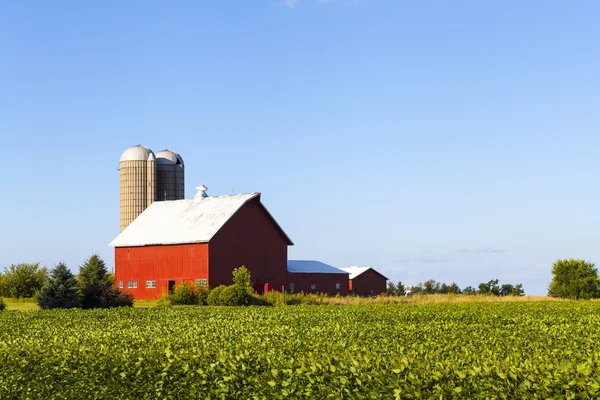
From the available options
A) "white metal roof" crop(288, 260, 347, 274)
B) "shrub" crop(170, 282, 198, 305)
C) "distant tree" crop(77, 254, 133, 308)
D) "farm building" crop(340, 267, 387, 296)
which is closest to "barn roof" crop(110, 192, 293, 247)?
"shrub" crop(170, 282, 198, 305)

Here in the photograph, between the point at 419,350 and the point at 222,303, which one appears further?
the point at 222,303

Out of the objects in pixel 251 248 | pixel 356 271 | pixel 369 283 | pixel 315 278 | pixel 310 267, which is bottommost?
pixel 369 283

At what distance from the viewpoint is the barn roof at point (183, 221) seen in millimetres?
56844

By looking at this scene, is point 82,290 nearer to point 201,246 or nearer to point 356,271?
point 201,246

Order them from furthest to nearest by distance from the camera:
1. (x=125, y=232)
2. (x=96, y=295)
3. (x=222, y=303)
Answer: (x=125, y=232) → (x=222, y=303) → (x=96, y=295)

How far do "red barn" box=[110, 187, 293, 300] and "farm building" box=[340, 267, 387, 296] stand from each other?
12.3 m

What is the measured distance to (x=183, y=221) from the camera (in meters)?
59.9

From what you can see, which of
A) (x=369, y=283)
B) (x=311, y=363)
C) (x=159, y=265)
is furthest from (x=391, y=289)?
(x=311, y=363)

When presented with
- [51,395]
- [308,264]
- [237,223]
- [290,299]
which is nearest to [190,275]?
[237,223]

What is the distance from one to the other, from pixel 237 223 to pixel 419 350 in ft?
152

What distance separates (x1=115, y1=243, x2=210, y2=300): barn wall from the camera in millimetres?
55688

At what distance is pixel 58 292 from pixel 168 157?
40.4 m

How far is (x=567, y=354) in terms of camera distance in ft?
36.0

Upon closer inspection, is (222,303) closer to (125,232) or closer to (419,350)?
(125,232)
